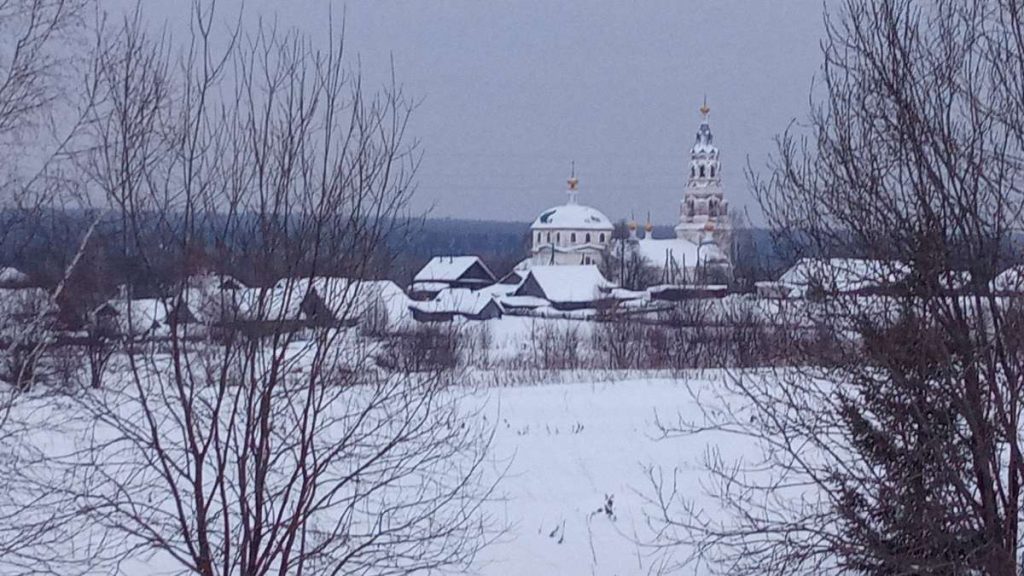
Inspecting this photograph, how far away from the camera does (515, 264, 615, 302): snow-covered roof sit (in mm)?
64562

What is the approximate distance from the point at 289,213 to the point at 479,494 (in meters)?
6.40

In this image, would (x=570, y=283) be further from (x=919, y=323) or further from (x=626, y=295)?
(x=919, y=323)

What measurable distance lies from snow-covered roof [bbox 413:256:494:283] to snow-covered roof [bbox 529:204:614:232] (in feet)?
66.3

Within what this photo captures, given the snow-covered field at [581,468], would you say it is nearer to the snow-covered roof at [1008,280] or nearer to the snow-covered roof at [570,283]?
the snow-covered roof at [1008,280]

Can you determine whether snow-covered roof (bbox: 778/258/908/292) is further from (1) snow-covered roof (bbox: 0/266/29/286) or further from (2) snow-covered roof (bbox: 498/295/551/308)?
(2) snow-covered roof (bbox: 498/295/551/308)

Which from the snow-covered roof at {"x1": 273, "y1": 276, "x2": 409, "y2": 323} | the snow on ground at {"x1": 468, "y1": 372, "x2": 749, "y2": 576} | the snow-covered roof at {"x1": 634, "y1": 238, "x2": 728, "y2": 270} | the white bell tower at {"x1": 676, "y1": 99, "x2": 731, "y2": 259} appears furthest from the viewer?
the white bell tower at {"x1": 676, "y1": 99, "x2": 731, "y2": 259}

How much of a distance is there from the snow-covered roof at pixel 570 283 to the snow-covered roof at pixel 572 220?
2865 cm

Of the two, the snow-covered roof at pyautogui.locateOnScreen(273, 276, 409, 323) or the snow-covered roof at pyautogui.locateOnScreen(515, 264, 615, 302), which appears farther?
the snow-covered roof at pyautogui.locateOnScreen(515, 264, 615, 302)

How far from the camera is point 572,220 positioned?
320 ft

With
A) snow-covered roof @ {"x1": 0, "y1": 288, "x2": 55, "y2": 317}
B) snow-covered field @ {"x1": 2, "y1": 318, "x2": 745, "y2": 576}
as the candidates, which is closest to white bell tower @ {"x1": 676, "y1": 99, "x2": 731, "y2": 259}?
snow-covered field @ {"x1": 2, "y1": 318, "x2": 745, "y2": 576}

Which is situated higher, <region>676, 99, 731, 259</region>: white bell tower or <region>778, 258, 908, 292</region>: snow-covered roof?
<region>676, 99, 731, 259</region>: white bell tower

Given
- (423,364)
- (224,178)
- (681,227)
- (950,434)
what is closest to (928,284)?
(950,434)

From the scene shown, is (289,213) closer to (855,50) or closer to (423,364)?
(423,364)

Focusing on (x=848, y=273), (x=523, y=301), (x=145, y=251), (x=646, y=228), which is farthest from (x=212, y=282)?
(x=646, y=228)
